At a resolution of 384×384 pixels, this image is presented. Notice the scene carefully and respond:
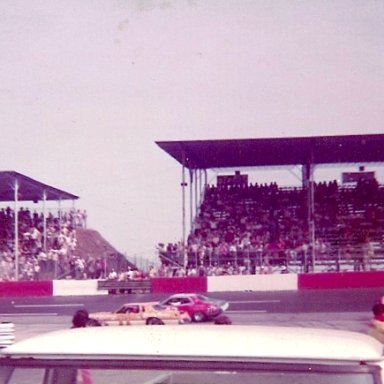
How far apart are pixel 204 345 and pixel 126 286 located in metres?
27.0

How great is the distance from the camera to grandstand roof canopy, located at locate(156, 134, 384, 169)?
3066 centimetres

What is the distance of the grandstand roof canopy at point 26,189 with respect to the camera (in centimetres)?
3353

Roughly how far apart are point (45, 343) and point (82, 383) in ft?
0.67

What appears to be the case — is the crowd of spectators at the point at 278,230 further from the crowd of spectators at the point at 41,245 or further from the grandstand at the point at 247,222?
the crowd of spectators at the point at 41,245

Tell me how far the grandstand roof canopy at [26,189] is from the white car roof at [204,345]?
99.6 ft

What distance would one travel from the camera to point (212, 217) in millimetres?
36312

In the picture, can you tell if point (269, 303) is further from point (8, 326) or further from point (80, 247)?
point (80, 247)

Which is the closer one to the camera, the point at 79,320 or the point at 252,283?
the point at 79,320

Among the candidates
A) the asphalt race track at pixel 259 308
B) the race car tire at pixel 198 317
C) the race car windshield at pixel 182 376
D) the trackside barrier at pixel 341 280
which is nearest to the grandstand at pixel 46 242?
the asphalt race track at pixel 259 308

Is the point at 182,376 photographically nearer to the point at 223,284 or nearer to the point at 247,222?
the point at 223,284

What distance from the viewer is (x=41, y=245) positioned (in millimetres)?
35125

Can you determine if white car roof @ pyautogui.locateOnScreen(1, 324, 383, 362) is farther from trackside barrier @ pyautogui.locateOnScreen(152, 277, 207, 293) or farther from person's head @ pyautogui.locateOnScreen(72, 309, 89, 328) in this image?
trackside barrier @ pyautogui.locateOnScreen(152, 277, 207, 293)

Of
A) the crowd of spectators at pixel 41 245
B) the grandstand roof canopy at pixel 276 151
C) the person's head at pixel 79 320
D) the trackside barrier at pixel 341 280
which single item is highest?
the grandstand roof canopy at pixel 276 151

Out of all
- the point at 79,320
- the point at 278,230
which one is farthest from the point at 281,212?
the point at 79,320
